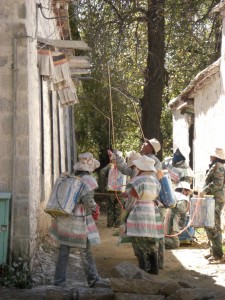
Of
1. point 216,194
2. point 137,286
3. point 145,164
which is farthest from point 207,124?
point 137,286

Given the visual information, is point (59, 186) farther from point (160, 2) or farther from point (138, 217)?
point (160, 2)

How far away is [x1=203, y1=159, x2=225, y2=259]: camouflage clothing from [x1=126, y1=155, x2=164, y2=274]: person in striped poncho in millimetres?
1580

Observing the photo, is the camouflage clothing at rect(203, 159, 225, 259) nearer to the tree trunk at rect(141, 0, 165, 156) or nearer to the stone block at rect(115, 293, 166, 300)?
the stone block at rect(115, 293, 166, 300)

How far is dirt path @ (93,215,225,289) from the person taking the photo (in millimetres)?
9557

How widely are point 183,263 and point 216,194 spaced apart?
1.17 meters

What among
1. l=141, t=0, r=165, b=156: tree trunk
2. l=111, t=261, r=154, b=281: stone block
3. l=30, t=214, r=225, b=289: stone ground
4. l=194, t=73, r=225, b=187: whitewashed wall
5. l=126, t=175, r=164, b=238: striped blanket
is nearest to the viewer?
l=111, t=261, r=154, b=281: stone block

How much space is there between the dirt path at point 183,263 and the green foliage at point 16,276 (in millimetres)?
1592

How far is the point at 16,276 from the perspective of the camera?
816 centimetres

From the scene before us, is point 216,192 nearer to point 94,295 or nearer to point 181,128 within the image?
point 94,295

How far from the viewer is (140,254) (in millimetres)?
9680

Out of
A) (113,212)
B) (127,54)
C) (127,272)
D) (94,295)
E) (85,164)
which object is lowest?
(94,295)

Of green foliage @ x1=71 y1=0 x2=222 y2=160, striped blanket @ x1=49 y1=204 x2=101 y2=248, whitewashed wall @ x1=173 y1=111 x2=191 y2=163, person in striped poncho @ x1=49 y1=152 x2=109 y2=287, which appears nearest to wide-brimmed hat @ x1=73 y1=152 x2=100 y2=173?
person in striped poncho @ x1=49 y1=152 x2=109 y2=287

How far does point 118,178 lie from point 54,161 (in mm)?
2682

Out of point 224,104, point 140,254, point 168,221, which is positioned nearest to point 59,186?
point 140,254
